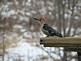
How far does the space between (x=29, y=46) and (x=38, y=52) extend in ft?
0.61

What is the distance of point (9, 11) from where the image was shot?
15.2 feet

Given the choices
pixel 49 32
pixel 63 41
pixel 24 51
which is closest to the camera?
pixel 63 41

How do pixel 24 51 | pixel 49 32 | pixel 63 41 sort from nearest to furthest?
1. pixel 63 41
2. pixel 49 32
3. pixel 24 51

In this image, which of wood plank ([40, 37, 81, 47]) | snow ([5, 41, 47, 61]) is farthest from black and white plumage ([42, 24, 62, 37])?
snow ([5, 41, 47, 61])

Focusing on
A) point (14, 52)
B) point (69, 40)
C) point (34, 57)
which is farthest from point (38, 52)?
point (69, 40)

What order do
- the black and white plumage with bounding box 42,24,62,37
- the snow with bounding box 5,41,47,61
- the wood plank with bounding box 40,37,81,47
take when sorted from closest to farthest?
the wood plank with bounding box 40,37,81,47, the black and white plumage with bounding box 42,24,62,37, the snow with bounding box 5,41,47,61

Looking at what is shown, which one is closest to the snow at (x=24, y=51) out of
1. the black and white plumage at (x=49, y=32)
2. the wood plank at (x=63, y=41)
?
the black and white plumage at (x=49, y=32)

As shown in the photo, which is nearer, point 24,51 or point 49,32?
point 49,32

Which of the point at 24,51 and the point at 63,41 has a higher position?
the point at 63,41

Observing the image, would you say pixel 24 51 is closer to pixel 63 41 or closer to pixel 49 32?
pixel 49 32

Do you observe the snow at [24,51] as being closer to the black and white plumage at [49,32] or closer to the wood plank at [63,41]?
the black and white plumage at [49,32]

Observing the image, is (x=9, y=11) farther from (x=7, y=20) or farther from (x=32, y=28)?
(x=32, y=28)

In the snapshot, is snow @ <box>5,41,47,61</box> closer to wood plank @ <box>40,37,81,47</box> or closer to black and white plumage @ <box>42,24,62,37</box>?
black and white plumage @ <box>42,24,62,37</box>

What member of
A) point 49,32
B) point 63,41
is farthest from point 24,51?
point 63,41
